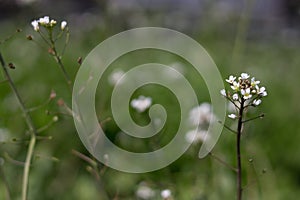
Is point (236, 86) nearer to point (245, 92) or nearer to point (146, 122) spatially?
point (245, 92)

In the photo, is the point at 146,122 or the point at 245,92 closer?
the point at 245,92

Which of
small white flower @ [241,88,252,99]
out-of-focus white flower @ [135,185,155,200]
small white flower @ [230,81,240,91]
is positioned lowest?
out-of-focus white flower @ [135,185,155,200]

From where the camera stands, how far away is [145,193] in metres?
Result: 1.77

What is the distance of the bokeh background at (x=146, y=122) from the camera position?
1.90 m

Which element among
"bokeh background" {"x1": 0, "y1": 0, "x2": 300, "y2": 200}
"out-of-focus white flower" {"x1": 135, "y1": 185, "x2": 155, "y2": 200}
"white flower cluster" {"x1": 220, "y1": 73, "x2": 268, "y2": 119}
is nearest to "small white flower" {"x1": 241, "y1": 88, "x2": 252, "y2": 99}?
"white flower cluster" {"x1": 220, "y1": 73, "x2": 268, "y2": 119}

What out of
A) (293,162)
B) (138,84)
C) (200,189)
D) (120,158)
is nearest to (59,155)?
(120,158)

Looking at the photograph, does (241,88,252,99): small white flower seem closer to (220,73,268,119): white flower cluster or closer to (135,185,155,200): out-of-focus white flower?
(220,73,268,119): white flower cluster

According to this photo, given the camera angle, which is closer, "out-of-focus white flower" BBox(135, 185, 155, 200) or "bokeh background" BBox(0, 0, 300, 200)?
"out-of-focus white flower" BBox(135, 185, 155, 200)

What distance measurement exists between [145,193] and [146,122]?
0.22m

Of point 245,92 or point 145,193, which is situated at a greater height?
point 245,92

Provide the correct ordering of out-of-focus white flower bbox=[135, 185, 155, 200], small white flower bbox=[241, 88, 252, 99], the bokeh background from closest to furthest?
small white flower bbox=[241, 88, 252, 99] < out-of-focus white flower bbox=[135, 185, 155, 200] < the bokeh background

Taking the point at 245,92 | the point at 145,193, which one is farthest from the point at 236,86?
the point at 145,193

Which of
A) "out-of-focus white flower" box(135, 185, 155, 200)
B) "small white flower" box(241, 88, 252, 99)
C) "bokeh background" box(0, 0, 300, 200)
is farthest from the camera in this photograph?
"bokeh background" box(0, 0, 300, 200)

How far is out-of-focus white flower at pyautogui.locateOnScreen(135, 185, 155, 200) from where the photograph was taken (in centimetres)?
175
